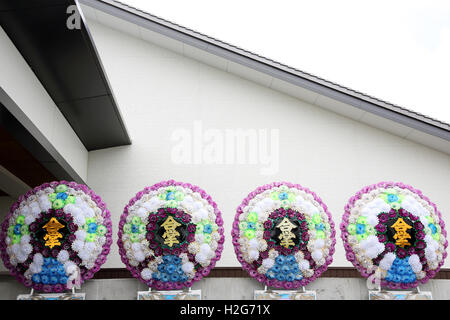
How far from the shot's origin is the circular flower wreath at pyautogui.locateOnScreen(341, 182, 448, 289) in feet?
12.1

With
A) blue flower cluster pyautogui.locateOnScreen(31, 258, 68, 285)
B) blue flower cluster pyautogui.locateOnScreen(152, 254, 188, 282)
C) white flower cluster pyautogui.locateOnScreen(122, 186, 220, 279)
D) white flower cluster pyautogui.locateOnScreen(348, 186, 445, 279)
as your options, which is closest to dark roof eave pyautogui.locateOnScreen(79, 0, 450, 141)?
white flower cluster pyautogui.locateOnScreen(348, 186, 445, 279)

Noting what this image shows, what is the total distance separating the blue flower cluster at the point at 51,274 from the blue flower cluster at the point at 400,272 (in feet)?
8.39

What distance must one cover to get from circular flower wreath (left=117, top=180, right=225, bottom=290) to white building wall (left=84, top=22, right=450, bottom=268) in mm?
3214

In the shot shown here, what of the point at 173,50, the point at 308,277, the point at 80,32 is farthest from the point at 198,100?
the point at 308,277

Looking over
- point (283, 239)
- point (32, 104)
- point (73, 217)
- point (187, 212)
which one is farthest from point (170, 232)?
point (32, 104)

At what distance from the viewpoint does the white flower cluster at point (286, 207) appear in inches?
146

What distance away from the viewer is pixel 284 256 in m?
3.70

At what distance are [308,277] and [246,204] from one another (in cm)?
78

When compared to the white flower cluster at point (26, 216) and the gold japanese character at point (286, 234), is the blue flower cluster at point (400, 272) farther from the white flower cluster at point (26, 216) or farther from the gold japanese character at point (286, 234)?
the white flower cluster at point (26, 216)

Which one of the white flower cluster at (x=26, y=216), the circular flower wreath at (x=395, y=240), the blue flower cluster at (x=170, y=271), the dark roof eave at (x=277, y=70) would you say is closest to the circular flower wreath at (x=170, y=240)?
the blue flower cluster at (x=170, y=271)

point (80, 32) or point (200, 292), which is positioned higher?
point (80, 32)

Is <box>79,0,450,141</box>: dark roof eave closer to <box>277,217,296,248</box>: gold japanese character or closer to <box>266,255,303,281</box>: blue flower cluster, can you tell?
<box>277,217,296,248</box>: gold japanese character
